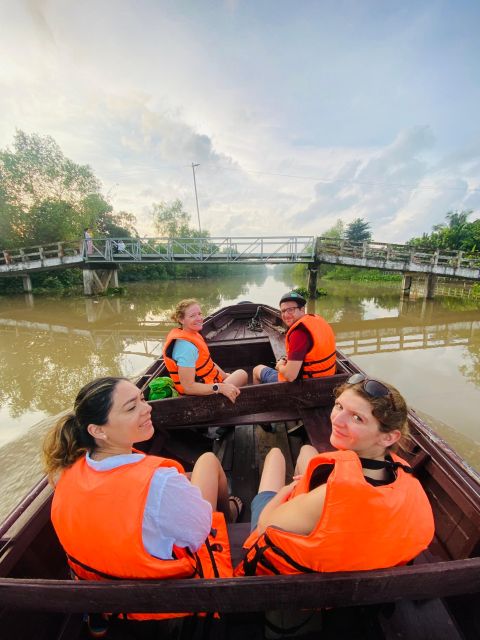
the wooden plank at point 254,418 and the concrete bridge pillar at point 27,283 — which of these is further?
the concrete bridge pillar at point 27,283

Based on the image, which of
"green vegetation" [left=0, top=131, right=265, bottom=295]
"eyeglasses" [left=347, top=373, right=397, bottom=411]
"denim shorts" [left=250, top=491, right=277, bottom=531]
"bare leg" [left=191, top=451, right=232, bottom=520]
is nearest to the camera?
"eyeglasses" [left=347, top=373, right=397, bottom=411]

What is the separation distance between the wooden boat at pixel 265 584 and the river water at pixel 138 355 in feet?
5.44

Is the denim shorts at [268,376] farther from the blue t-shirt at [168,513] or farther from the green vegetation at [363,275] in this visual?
the green vegetation at [363,275]

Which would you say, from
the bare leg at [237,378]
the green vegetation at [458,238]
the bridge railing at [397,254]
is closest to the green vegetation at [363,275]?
the green vegetation at [458,238]

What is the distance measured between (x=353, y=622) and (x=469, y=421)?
142 inches

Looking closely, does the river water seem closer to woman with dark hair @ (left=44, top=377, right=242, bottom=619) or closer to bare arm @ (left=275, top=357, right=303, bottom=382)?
woman with dark hair @ (left=44, top=377, right=242, bottom=619)

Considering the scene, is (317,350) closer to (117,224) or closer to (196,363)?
(196,363)

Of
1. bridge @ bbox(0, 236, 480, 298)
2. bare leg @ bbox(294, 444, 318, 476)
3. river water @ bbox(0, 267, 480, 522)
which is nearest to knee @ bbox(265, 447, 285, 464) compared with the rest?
bare leg @ bbox(294, 444, 318, 476)

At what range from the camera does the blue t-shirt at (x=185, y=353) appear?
7.95 feet

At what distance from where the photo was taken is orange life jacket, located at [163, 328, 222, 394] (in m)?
2.54

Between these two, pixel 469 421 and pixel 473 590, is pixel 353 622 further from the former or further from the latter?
pixel 469 421

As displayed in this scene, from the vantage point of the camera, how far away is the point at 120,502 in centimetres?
91

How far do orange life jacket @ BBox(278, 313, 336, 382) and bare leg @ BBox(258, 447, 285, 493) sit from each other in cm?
88

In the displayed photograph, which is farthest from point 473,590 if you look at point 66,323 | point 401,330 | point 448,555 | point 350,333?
point 66,323
